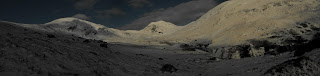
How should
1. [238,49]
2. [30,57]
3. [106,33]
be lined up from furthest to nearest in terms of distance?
[106,33], [238,49], [30,57]

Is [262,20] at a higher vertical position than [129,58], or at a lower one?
higher

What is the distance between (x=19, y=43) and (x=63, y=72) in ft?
16.6

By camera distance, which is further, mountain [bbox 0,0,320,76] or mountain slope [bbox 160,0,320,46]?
mountain slope [bbox 160,0,320,46]

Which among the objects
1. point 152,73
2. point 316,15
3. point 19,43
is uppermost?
point 316,15

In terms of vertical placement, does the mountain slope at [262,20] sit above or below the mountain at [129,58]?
above

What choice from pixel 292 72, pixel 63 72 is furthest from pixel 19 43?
pixel 292 72

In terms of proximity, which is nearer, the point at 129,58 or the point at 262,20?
the point at 129,58

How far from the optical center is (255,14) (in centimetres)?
12456

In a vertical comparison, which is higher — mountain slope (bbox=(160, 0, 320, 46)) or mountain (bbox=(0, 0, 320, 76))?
mountain slope (bbox=(160, 0, 320, 46))

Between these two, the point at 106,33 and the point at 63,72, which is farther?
the point at 106,33

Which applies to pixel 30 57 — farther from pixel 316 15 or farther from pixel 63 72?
pixel 316 15

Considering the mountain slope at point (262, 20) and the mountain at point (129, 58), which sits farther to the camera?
the mountain slope at point (262, 20)

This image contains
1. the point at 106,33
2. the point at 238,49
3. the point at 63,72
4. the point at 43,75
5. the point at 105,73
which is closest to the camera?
the point at 43,75

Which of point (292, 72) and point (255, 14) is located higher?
point (255, 14)
